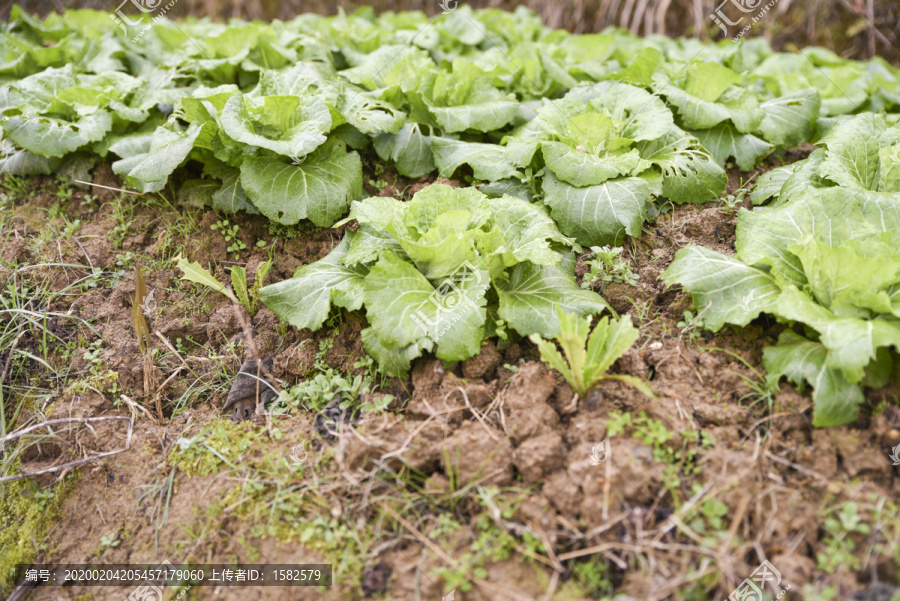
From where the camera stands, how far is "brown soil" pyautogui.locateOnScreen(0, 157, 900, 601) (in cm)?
217

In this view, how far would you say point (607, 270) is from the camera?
316 cm

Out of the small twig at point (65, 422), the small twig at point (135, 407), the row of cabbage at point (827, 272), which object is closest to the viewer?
the row of cabbage at point (827, 272)

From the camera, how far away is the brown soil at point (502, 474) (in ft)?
7.12

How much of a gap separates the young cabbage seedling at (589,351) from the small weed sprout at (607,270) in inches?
20.7

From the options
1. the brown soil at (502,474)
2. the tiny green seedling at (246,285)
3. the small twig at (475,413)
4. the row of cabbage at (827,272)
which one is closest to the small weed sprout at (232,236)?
the tiny green seedling at (246,285)

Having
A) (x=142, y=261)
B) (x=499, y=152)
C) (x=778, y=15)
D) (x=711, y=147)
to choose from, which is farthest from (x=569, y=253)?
(x=778, y=15)

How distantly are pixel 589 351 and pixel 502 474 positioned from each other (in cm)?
71

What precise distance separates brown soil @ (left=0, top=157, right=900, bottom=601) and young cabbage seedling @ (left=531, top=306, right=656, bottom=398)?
4.1 inches

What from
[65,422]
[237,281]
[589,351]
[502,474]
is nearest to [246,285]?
[237,281]

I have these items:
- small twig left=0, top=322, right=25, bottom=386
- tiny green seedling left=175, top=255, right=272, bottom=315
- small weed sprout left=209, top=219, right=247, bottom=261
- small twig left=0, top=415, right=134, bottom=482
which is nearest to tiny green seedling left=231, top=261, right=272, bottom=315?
tiny green seedling left=175, top=255, right=272, bottom=315

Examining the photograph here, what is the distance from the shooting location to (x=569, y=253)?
3.24 meters

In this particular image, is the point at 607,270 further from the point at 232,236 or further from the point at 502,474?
the point at 232,236

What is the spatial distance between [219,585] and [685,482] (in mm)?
2097

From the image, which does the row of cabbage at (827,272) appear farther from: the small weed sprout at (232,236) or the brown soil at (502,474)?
the small weed sprout at (232,236)
